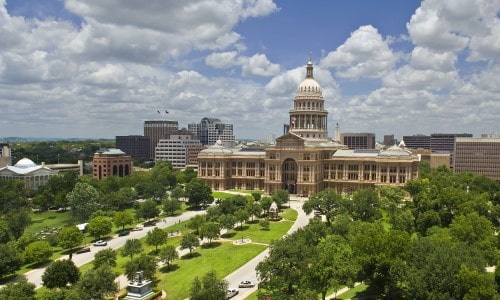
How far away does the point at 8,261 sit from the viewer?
73250 millimetres

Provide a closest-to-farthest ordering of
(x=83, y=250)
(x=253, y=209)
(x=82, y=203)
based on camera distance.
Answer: (x=83, y=250), (x=253, y=209), (x=82, y=203)

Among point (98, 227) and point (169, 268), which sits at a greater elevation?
point (98, 227)

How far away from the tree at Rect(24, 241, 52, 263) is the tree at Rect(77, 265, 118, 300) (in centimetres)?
2714

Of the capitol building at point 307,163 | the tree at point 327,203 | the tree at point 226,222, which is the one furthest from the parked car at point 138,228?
the capitol building at point 307,163

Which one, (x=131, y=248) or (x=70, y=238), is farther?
(x=70, y=238)

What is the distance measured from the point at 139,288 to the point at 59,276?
13189 millimetres

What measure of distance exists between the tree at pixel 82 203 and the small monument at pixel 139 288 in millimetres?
52824

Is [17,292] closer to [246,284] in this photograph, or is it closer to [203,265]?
[203,265]

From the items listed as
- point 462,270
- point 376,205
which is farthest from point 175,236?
point 462,270

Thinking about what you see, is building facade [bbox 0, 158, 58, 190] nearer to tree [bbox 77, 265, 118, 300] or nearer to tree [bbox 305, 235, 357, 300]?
tree [bbox 77, 265, 118, 300]

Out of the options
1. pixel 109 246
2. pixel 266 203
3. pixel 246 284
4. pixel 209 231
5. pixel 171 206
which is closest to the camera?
pixel 246 284

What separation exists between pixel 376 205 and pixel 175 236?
162 feet

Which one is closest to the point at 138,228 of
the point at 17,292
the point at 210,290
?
the point at 17,292

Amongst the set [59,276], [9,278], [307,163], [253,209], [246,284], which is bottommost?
[9,278]
